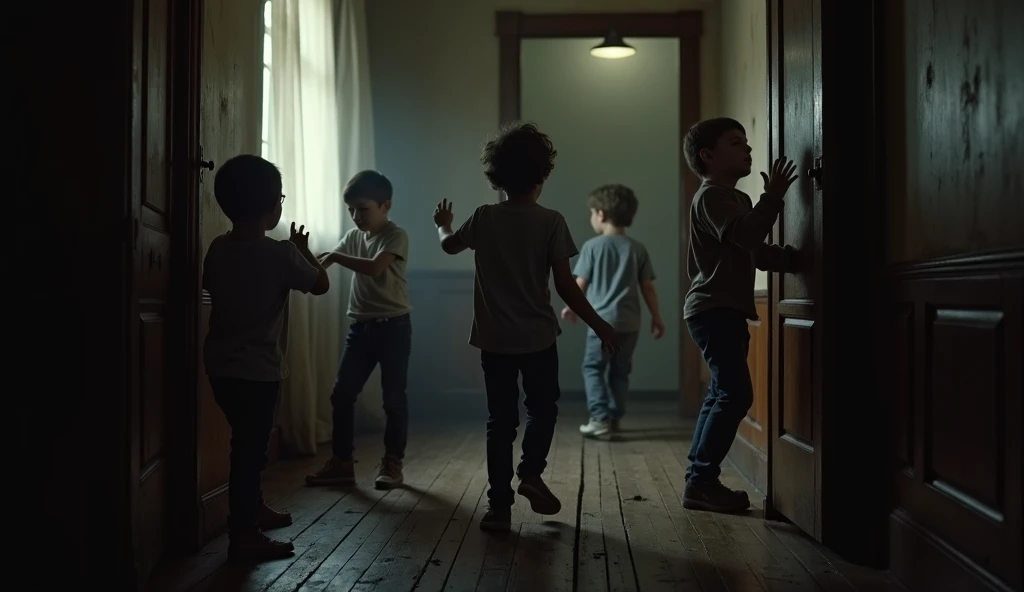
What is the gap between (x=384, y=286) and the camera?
334 cm

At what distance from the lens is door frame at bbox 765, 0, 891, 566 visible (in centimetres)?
230

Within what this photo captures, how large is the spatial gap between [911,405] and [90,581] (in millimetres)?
1719

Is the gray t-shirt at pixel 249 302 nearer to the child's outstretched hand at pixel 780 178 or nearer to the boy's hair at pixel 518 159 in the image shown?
the boy's hair at pixel 518 159

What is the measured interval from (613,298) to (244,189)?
9.12ft

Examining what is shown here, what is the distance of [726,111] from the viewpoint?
503 cm

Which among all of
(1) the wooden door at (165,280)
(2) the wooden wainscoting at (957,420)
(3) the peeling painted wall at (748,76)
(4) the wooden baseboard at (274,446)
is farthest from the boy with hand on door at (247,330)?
(3) the peeling painted wall at (748,76)

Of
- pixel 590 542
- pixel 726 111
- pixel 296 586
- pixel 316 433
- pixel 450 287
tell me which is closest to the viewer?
pixel 296 586

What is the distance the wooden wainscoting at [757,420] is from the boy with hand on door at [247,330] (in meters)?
1.80

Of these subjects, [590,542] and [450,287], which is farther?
[450,287]

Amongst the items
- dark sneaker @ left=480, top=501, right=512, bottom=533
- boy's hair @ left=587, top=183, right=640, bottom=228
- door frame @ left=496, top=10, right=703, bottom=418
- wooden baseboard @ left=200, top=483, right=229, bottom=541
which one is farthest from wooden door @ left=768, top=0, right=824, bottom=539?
door frame @ left=496, top=10, right=703, bottom=418

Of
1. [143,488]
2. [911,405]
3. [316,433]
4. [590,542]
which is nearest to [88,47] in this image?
[143,488]

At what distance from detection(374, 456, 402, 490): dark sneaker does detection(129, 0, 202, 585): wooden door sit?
952 mm

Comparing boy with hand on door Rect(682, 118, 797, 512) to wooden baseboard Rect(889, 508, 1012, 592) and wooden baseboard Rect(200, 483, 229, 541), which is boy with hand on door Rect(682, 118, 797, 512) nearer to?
wooden baseboard Rect(889, 508, 1012, 592)

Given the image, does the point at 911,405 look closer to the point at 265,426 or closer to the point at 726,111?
the point at 265,426
